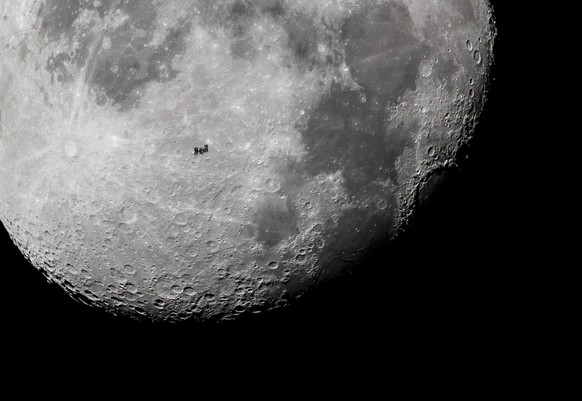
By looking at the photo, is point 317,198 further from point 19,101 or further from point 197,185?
point 19,101

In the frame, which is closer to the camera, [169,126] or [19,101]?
[169,126]

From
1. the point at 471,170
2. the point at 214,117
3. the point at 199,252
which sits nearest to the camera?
the point at 214,117

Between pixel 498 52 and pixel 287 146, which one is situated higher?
pixel 498 52

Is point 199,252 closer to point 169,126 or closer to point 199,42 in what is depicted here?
point 169,126

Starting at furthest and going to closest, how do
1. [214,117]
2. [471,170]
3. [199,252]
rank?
1. [471,170]
2. [199,252]
3. [214,117]

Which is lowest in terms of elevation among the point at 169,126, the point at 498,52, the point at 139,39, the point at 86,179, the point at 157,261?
the point at 157,261

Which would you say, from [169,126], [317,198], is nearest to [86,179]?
[169,126]

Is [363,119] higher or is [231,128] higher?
[363,119]

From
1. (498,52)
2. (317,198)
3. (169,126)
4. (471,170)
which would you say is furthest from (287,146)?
(498,52)
